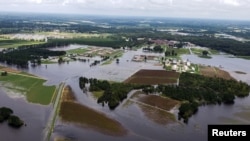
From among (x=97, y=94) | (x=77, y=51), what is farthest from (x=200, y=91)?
(x=77, y=51)

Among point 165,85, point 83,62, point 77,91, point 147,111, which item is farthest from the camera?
point 83,62

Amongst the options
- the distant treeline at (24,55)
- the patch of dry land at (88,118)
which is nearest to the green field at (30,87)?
the patch of dry land at (88,118)

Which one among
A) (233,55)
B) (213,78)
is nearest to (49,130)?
(213,78)

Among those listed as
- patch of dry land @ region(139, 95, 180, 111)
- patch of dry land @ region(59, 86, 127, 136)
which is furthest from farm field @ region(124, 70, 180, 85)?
patch of dry land @ region(59, 86, 127, 136)

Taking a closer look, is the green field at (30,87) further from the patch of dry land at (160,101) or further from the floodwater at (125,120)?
the patch of dry land at (160,101)

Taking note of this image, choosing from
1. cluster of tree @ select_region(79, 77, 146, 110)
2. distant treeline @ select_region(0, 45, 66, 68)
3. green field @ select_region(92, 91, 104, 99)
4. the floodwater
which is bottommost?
the floodwater

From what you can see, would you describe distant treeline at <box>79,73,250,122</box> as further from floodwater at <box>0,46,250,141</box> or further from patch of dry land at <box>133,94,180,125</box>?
patch of dry land at <box>133,94,180,125</box>

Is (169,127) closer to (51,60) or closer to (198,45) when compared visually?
(51,60)
